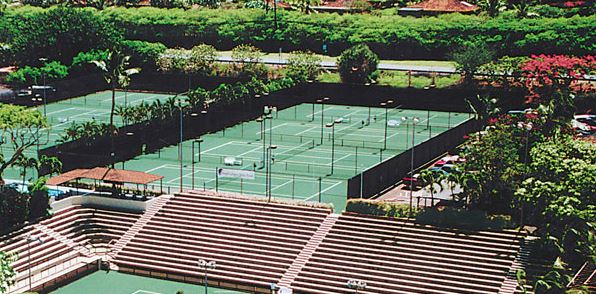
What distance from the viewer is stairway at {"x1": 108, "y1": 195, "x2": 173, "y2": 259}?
60225 millimetres

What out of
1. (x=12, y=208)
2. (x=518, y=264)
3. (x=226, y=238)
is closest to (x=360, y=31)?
(x=226, y=238)

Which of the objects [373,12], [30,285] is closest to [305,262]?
[30,285]

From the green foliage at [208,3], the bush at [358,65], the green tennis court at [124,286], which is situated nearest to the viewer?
the green tennis court at [124,286]

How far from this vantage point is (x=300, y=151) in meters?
80.1

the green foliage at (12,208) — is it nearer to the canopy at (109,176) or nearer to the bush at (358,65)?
the canopy at (109,176)

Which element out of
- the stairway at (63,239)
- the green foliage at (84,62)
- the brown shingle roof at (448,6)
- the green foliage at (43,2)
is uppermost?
the brown shingle roof at (448,6)

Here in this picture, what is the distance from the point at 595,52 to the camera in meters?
112

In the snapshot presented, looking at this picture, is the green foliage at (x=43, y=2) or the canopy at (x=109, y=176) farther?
the green foliage at (x=43, y=2)

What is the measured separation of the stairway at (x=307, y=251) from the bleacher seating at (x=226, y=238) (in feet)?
0.99

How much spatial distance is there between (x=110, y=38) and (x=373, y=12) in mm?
37928

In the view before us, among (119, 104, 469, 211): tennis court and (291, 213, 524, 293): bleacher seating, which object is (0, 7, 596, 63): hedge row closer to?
(119, 104, 469, 211): tennis court

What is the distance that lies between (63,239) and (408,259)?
19.9m

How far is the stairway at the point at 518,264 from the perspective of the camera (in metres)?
52.8

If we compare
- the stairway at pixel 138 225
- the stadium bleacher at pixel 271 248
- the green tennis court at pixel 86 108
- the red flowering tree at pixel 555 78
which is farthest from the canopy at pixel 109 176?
the red flowering tree at pixel 555 78
